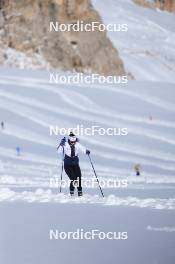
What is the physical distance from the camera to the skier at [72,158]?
7.37 meters

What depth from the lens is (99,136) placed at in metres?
8.04

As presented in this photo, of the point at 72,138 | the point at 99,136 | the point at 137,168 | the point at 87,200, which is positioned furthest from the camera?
the point at 137,168

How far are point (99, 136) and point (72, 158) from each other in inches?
24.6

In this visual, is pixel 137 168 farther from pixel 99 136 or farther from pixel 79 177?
pixel 79 177

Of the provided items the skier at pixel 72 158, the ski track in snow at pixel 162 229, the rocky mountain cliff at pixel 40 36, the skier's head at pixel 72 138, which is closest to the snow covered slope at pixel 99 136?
the skier at pixel 72 158

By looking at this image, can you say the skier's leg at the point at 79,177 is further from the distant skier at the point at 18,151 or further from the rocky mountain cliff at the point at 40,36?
the rocky mountain cliff at the point at 40,36

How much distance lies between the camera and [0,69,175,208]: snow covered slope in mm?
9125

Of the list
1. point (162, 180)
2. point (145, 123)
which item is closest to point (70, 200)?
point (162, 180)

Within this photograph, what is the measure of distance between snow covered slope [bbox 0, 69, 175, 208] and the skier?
322mm

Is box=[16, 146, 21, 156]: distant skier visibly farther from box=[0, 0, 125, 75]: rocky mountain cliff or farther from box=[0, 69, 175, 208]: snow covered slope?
box=[0, 0, 125, 75]: rocky mountain cliff

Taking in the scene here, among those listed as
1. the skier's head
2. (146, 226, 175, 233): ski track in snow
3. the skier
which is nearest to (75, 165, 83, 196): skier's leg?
the skier

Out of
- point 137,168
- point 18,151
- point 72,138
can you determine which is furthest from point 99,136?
point 18,151

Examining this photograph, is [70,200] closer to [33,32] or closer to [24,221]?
[24,221]

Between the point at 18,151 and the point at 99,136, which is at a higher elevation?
the point at 99,136
